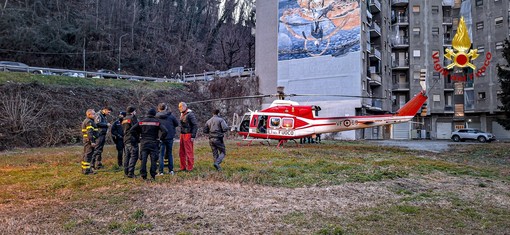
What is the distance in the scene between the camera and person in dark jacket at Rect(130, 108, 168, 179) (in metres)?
9.25

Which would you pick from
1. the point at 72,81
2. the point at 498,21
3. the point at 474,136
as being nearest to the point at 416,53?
the point at 498,21

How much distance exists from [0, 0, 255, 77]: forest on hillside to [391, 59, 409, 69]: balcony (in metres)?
19.9

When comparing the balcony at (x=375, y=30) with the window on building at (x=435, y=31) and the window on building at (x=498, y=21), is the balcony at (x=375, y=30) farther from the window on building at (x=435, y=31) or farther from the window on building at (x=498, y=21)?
the window on building at (x=498, y=21)

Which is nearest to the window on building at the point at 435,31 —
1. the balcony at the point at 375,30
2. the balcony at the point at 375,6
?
the balcony at the point at 375,6

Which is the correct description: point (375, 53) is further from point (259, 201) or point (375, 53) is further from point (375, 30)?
point (259, 201)

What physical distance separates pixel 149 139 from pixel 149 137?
0.17 ft

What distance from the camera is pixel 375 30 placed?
132 ft

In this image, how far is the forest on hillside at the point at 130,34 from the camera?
4306cm

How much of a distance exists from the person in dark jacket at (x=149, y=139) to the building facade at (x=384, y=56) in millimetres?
24702

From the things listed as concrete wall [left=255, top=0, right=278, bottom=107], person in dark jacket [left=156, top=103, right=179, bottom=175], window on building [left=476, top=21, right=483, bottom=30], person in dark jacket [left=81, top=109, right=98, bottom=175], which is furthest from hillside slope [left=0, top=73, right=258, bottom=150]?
window on building [left=476, top=21, right=483, bottom=30]

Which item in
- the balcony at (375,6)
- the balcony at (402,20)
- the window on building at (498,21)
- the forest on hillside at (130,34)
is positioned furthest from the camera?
the balcony at (402,20)

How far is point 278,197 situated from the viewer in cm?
748

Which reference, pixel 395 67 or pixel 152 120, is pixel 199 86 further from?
pixel 152 120

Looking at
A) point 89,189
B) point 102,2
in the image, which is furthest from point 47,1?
point 89,189
